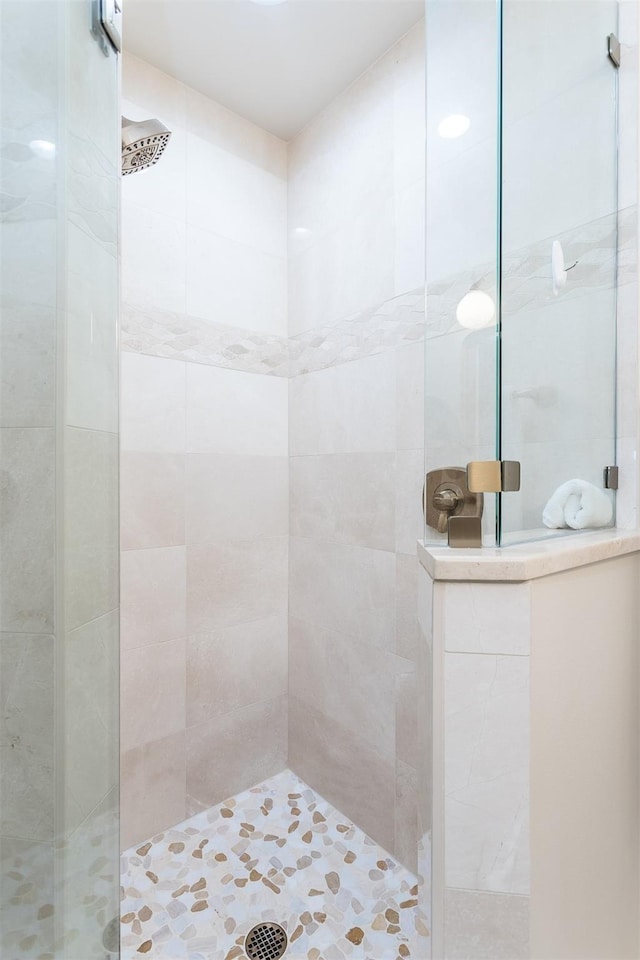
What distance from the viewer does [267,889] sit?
1.28 meters

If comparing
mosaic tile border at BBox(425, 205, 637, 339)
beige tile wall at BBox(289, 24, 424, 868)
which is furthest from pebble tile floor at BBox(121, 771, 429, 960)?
mosaic tile border at BBox(425, 205, 637, 339)

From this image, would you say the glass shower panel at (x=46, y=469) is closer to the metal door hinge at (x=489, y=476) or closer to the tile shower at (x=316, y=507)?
the tile shower at (x=316, y=507)

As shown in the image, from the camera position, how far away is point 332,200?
1.68m

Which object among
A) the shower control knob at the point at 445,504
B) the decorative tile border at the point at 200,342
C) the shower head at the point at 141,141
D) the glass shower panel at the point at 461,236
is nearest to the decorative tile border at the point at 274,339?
the decorative tile border at the point at 200,342

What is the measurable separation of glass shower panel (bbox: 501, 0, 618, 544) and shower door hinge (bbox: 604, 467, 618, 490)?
0.6 inches

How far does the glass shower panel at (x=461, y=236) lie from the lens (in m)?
0.74

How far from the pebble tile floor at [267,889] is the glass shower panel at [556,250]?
3.23 ft

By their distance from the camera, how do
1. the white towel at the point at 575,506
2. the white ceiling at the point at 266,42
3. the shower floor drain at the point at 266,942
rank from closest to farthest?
1. the white towel at the point at 575,506
2. the shower floor drain at the point at 266,942
3. the white ceiling at the point at 266,42

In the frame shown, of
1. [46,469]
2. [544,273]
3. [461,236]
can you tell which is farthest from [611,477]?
[46,469]

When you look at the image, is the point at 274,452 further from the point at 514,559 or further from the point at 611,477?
the point at 514,559

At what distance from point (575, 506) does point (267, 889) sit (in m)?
1.22

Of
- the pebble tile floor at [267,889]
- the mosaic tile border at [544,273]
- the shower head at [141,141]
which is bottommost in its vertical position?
the pebble tile floor at [267,889]

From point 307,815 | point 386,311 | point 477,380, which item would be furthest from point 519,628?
point 307,815

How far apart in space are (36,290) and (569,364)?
855mm
